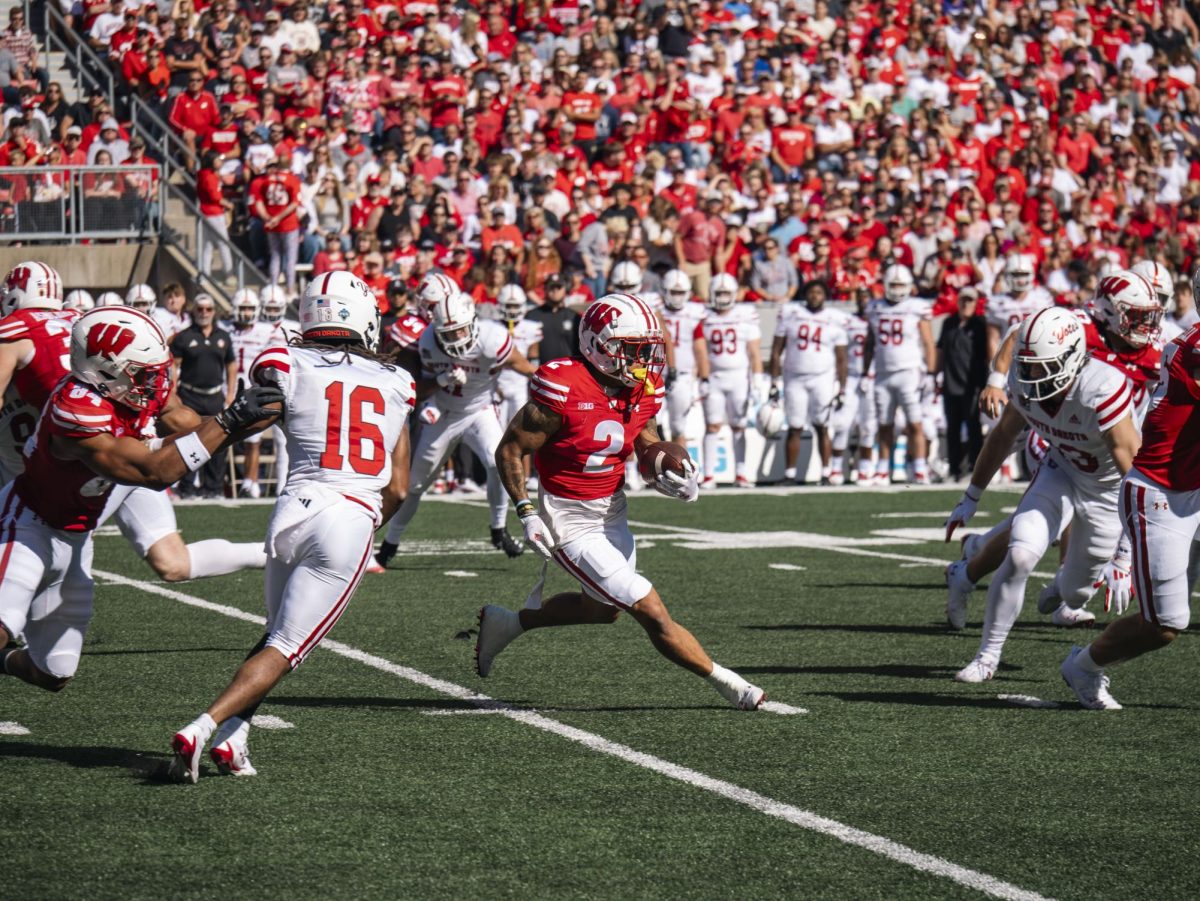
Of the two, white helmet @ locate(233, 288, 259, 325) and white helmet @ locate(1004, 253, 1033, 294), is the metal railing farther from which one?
white helmet @ locate(1004, 253, 1033, 294)

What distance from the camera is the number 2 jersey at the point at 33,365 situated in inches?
297

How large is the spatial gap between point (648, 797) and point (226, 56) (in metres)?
15.1

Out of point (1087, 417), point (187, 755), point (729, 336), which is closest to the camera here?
point (187, 755)

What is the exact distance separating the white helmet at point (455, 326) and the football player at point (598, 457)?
439cm

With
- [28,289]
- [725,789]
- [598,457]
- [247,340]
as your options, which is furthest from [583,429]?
[247,340]

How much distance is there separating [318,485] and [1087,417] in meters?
3.11

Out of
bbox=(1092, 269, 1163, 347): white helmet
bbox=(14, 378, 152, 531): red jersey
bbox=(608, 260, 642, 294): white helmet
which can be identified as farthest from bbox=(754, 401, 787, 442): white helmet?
bbox=(14, 378, 152, 531): red jersey

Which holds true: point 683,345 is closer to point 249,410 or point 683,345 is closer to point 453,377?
point 453,377

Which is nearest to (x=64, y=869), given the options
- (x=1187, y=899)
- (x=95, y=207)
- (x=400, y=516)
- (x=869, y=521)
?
(x=1187, y=899)

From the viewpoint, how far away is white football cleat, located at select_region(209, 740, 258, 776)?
5.43 m

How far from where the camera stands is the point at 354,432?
18.5ft

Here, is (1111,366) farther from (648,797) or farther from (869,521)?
(869,521)

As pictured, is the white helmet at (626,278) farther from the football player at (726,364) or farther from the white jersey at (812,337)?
the white jersey at (812,337)

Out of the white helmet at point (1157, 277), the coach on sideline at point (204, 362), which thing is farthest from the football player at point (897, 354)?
the white helmet at point (1157, 277)
